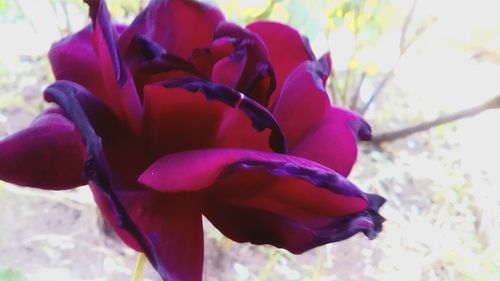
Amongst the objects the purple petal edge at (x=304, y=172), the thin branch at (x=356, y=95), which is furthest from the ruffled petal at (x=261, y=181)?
the thin branch at (x=356, y=95)

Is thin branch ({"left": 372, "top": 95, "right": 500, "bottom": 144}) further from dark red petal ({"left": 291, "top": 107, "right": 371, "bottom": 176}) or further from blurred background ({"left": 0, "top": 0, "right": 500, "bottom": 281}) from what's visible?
→ dark red petal ({"left": 291, "top": 107, "right": 371, "bottom": 176})

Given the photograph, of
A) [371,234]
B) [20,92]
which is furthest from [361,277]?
[371,234]

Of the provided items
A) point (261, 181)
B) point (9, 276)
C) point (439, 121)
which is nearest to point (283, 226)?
point (261, 181)

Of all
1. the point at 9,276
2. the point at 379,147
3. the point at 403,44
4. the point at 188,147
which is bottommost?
the point at 379,147

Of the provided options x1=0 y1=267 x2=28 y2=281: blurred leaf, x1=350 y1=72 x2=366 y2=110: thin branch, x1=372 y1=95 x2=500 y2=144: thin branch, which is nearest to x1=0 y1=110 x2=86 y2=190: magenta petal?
x1=0 y1=267 x2=28 y2=281: blurred leaf

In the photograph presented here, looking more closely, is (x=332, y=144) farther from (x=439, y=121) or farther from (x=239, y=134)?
(x=439, y=121)

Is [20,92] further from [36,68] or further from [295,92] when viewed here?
[295,92]

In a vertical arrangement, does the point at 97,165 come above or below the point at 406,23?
above
